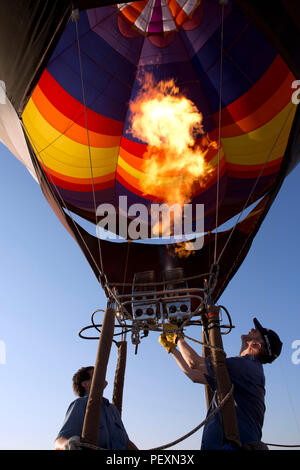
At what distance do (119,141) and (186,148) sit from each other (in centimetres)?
104

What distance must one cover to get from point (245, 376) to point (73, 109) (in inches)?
154

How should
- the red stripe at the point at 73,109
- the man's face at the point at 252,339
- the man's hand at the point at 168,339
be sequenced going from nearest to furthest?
the man's face at the point at 252,339 < the man's hand at the point at 168,339 < the red stripe at the point at 73,109

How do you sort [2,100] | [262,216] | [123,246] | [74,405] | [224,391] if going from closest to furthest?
[224,391] → [74,405] → [2,100] → [262,216] → [123,246]

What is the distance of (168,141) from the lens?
15.7 feet

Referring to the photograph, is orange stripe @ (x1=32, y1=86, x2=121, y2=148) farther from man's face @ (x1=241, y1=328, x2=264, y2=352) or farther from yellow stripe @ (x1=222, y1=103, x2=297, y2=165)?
man's face @ (x1=241, y1=328, x2=264, y2=352)

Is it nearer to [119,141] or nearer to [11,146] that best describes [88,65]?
[119,141]

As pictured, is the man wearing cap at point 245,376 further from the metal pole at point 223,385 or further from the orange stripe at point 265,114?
the orange stripe at point 265,114

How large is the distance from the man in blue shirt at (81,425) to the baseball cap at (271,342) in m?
1.17

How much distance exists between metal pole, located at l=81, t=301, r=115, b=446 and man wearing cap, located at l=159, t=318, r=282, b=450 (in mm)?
528

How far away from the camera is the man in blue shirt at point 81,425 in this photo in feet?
6.07

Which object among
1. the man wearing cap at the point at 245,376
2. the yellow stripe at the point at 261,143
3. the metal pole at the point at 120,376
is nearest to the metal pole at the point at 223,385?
the man wearing cap at the point at 245,376

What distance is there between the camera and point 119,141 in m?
4.88

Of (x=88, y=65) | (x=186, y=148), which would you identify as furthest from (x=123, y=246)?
(x=88, y=65)

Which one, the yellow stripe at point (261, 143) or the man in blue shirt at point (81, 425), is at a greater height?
the yellow stripe at point (261, 143)
